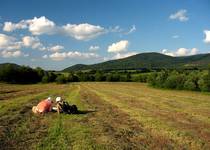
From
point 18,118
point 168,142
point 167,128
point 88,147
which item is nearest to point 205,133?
point 167,128

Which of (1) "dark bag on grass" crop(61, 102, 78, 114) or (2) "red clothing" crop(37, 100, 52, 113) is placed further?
(2) "red clothing" crop(37, 100, 52, 113)

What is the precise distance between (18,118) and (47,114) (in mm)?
2687

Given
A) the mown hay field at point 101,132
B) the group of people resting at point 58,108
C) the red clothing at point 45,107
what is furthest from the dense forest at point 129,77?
the mown hay field at point 101,132

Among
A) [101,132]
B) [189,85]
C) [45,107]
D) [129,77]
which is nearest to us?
[101,132]

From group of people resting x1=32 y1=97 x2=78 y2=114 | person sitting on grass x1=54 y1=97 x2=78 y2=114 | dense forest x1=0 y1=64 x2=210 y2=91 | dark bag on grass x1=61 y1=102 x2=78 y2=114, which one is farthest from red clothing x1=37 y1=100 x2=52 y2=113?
dense forest x1=0 y1=64 x2=210 y2=91

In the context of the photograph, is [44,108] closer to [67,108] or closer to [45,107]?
[45,107]

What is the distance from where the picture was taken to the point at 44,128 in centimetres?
1966

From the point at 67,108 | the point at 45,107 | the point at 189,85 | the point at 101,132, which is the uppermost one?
the point at 45,107

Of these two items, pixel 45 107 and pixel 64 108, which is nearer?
pixel 64 108

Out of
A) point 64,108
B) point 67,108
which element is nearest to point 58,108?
point 64,108

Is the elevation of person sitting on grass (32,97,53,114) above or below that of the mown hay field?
above

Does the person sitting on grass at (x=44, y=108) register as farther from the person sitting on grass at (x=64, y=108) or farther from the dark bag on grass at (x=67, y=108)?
the dark bag on grass at (x=67, y=108)

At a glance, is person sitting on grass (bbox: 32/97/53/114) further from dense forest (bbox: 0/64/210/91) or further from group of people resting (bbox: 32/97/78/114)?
dense forest (bbox: 0/64/210/91)

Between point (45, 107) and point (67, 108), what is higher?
point (45, 107)
